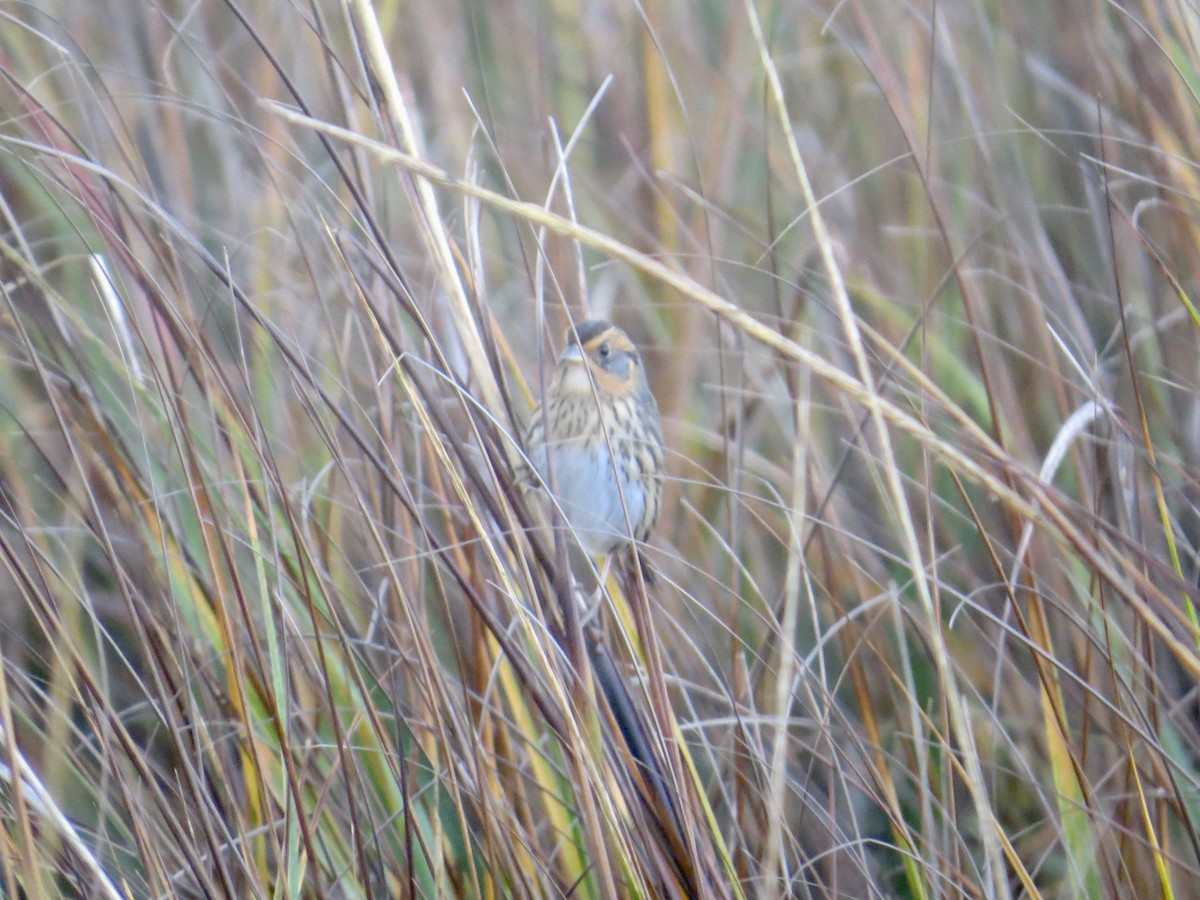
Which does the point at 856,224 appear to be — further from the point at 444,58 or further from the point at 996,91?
the point at 444,58

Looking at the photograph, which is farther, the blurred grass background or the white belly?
the white belly

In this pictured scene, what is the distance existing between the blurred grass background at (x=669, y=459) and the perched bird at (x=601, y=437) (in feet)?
0.32

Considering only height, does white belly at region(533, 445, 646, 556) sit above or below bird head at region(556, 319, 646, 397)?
below

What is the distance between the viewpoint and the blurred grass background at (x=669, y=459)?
1.09 metres

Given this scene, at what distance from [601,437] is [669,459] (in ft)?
0.92

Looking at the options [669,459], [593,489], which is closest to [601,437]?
[593,489]

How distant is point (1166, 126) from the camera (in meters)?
1.68

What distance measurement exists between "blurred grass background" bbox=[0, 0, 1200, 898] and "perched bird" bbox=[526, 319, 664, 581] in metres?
0.10

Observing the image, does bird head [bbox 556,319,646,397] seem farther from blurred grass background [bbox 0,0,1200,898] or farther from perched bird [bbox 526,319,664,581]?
blurred grass background [bbox 0,0,1200,898]

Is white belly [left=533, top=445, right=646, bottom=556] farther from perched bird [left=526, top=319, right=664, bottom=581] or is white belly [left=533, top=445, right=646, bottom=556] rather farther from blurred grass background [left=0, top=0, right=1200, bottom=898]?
blurred grass background [left=0, top=0, right=1200, bottom=898]

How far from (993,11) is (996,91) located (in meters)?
0.29

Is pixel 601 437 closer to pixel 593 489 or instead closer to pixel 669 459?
pixel 593 489

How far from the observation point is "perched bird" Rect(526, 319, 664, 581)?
1.91 metres

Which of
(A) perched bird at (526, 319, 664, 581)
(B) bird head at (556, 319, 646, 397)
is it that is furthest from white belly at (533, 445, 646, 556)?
(B) bird head at (556, 319, 646, 397)
